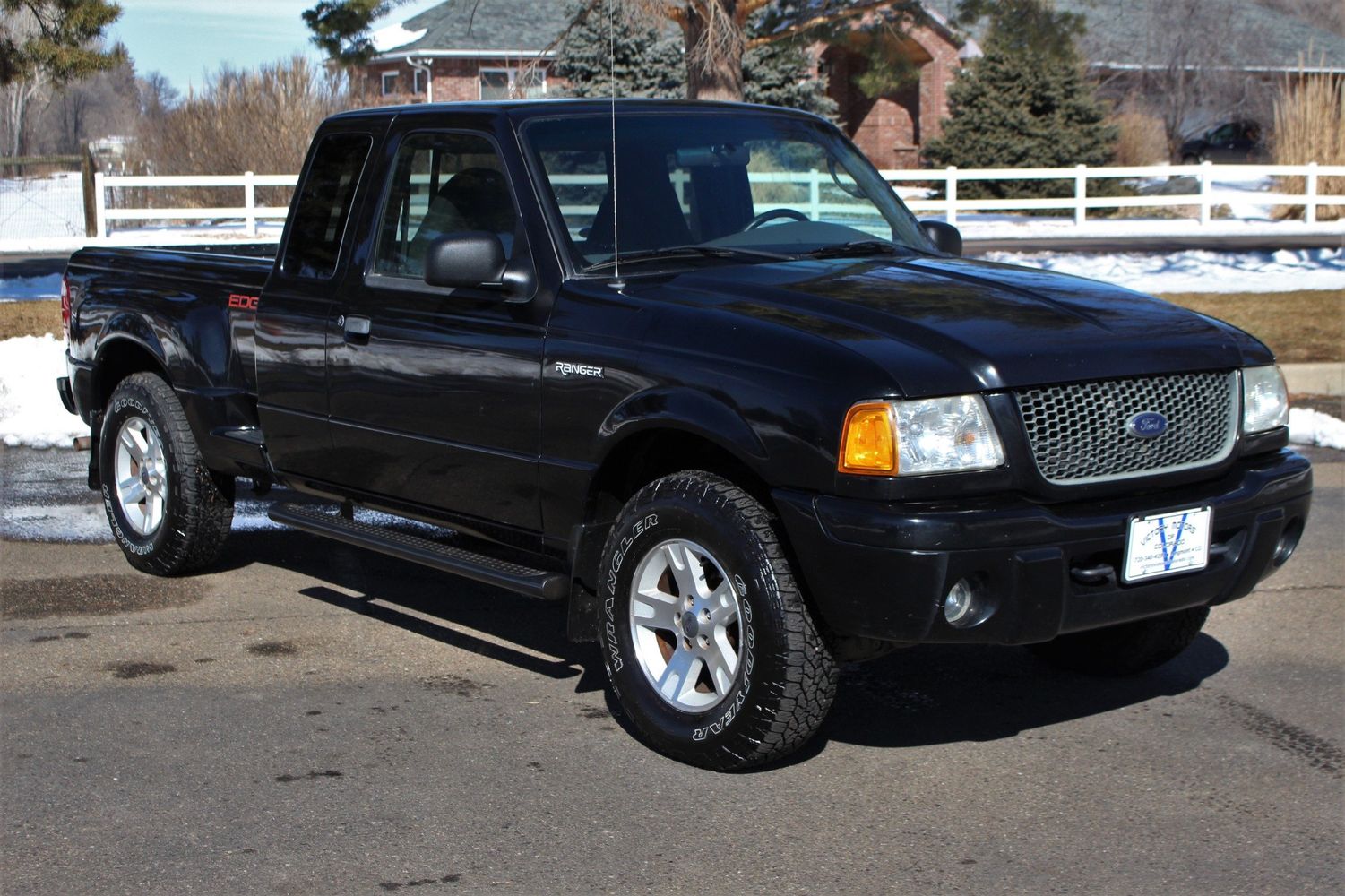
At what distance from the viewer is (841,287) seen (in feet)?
16.2

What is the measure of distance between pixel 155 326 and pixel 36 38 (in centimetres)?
1421

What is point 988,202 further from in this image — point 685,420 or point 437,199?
point 685,420

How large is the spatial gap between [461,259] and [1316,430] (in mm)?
7130

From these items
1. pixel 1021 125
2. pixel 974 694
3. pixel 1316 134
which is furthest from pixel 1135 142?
pixel 974 694

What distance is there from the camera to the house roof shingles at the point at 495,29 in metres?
40.2

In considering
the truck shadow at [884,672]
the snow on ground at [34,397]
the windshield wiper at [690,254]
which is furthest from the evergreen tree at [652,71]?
the windshield wiper at [690,254]

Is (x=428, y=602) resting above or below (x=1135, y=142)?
below

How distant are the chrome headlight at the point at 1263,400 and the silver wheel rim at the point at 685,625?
5.54ft

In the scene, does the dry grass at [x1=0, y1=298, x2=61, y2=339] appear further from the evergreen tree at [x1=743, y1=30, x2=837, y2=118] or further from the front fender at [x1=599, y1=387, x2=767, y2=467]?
the evergreen tree at [x1=743, y1=30, x2=837, y2=118]

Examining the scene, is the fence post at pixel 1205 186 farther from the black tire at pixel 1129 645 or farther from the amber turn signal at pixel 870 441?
the amber turn signal at pixel 870 441

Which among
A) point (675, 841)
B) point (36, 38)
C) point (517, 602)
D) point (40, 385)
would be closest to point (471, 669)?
point (517, 602)

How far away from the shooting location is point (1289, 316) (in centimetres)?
1518

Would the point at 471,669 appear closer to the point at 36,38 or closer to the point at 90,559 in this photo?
the point at 90,559

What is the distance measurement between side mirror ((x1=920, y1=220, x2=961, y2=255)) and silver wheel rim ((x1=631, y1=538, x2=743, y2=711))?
7.01ft
